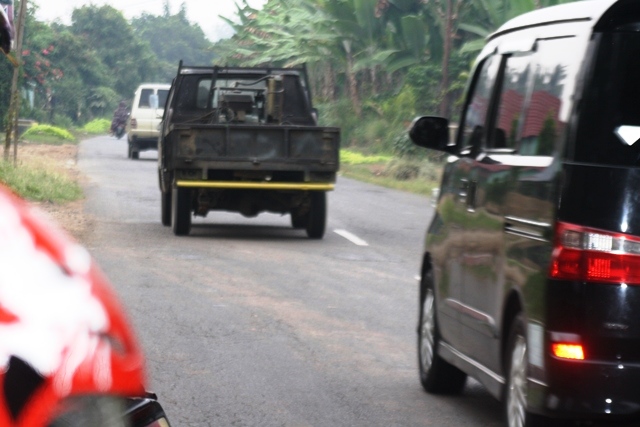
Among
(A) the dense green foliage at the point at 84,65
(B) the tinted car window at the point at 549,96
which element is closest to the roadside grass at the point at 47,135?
(A) the dense green foliage at the point at 84,65

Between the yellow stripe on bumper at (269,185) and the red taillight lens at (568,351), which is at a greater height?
the red taillight lens at (568,351)

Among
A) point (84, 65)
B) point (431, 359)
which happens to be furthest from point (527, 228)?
point (84, 65)

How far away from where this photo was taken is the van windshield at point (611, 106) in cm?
503

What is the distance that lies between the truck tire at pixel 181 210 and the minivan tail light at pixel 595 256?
11202mm

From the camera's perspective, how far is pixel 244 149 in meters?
16.1

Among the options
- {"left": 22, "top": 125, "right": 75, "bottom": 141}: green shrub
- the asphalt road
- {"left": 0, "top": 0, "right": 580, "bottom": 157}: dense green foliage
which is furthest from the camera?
{"left": 22, "top": 125, "right": 75, "bottom": 141}: green shrub

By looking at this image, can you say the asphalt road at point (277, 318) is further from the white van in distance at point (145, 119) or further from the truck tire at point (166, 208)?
the white van in distance at point (145, 119)

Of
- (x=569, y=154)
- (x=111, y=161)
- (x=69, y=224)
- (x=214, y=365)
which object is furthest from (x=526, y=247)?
(x=111, y=161)

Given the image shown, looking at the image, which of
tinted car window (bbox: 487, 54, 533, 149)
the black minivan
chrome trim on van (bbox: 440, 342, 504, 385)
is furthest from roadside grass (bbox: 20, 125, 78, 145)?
the black minivan

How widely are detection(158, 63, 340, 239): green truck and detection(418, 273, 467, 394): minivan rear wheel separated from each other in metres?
8.42

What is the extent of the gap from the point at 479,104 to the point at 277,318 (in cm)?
370

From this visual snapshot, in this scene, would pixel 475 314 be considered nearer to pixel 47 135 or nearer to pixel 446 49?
pixel 446 49

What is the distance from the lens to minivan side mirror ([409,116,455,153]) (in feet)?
23.7

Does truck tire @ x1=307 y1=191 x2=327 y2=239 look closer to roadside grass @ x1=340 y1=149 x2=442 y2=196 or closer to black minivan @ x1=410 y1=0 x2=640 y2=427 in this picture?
black minivan @ x1=410 y1=0 x2=640 y2=427
